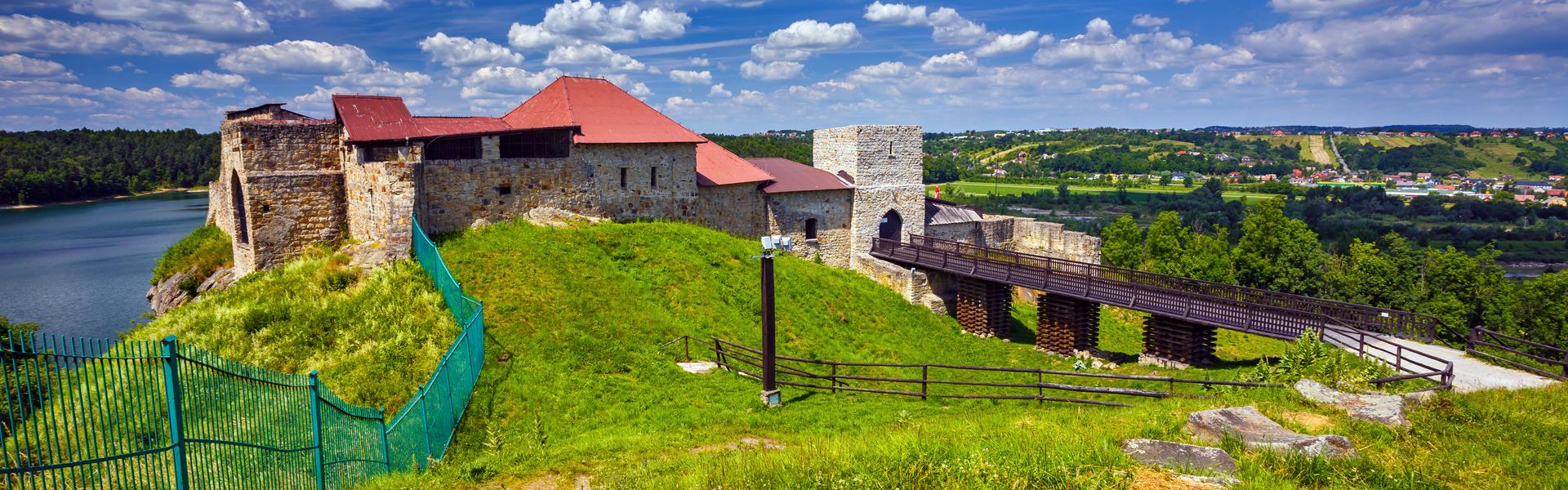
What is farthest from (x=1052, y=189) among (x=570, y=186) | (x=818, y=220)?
(x=570, y=186)

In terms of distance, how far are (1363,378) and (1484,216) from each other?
12105 cm

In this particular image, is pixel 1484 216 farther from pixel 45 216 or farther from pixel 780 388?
pixel 45 216

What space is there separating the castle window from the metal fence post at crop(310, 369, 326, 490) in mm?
14424

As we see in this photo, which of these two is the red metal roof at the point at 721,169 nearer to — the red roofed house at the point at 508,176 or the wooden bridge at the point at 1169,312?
the red roofed house at the point at 508,176

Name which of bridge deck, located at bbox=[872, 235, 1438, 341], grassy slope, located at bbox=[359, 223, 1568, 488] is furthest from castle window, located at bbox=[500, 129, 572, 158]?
bridge deck, located at bbox=[872, 235, 1438, 341]

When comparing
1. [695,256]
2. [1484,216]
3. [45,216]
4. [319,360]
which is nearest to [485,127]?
[695,256]

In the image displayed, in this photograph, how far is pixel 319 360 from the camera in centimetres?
1393

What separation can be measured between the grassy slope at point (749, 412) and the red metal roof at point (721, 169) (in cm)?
289

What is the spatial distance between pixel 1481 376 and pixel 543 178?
21.7m

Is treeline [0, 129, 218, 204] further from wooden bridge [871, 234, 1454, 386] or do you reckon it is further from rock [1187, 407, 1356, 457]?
rock [1187, 407, 1356, 457]

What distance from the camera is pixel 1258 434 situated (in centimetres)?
898

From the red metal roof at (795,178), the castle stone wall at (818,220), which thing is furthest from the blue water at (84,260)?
the red metal roof at (795,178)

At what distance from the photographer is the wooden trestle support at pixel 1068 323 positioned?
22922mm

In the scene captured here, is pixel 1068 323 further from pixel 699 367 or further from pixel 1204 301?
pixel 699 367
